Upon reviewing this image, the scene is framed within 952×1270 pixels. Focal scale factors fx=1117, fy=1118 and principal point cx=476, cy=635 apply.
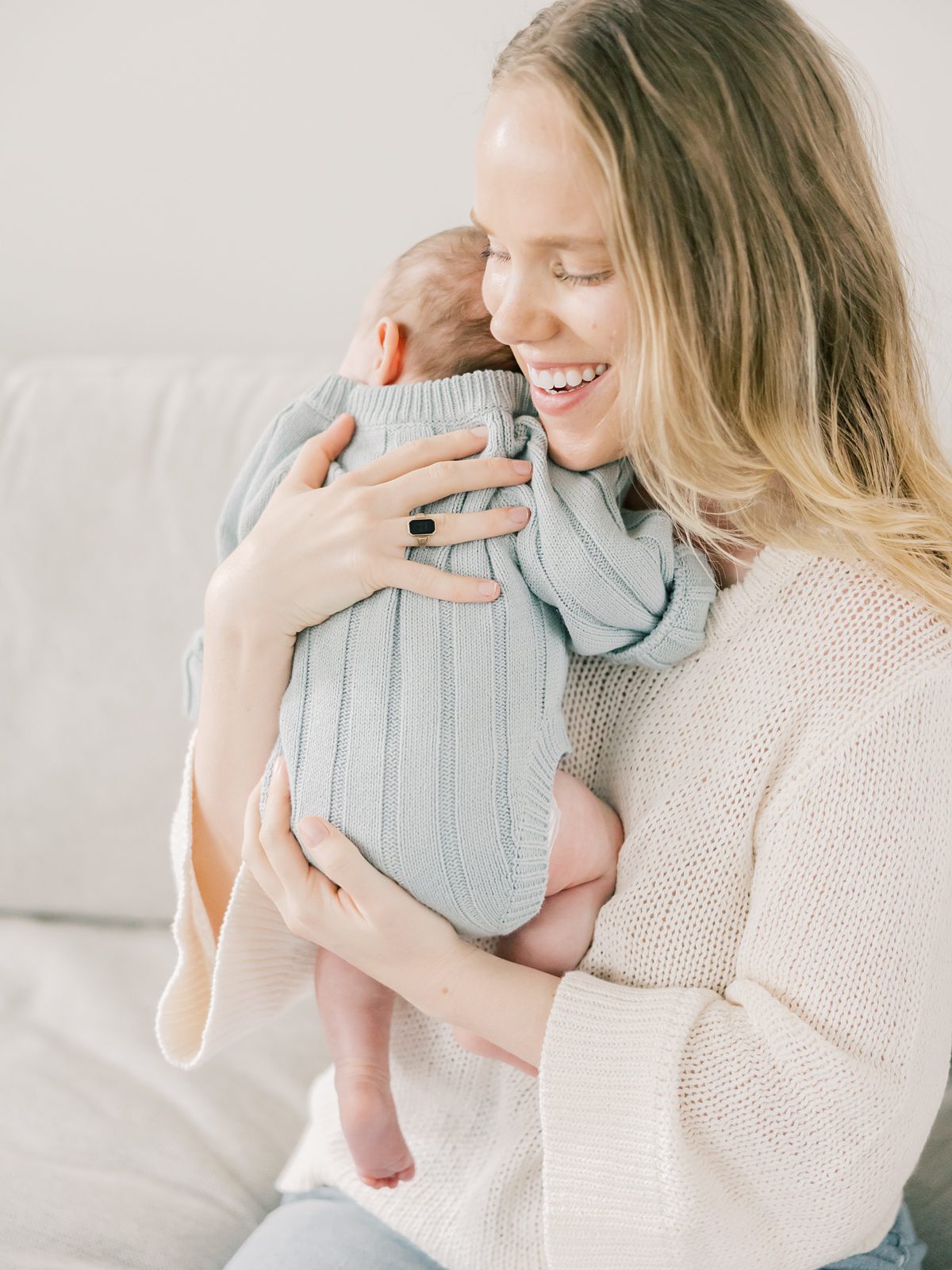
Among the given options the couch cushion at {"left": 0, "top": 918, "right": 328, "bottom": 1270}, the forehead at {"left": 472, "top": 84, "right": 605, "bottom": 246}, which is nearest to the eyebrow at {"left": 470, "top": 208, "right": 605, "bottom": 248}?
the forehead at {"left": 472, "top": 84, "right": 605, "bottom": 246}

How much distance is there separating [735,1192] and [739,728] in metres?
0.36

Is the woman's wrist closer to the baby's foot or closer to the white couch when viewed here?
the baby's foot

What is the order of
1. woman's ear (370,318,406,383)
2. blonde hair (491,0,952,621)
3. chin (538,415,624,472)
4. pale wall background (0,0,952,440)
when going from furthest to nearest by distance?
pale wall background (0,0,952,440)
woman's ear (370,318,406,383)
chin (538,415,624,472)
blonde hair (491,0,952,621)

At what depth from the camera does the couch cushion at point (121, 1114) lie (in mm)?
1180

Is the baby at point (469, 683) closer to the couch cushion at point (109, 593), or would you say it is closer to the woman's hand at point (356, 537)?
the woman's hand at point (356, 537)

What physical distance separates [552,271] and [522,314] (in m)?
0.04

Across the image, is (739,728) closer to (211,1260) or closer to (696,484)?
(696,484)

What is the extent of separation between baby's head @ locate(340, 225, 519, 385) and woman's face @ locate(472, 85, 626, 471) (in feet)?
0.28

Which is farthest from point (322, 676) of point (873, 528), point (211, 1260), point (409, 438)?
point (211, 1260)

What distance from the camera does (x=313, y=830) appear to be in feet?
2.89

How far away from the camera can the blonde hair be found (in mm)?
840

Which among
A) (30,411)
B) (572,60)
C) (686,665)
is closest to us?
(572,60)

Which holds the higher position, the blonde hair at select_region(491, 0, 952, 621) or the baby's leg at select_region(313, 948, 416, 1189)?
the blonde hair at select_region(491, 0, 952, 621)

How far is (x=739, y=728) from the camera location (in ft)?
3.03
